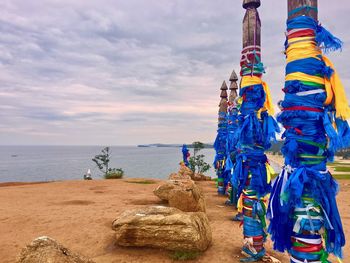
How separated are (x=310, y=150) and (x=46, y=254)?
4.56 meters

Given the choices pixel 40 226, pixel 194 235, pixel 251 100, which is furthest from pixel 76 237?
pixel 251 100

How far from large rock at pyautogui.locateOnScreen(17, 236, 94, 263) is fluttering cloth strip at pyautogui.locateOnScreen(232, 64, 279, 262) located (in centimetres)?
407

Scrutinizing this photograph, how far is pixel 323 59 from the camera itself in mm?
3559

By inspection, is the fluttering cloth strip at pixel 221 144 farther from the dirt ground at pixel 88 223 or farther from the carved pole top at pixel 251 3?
the carved pole top at pixel 251 3

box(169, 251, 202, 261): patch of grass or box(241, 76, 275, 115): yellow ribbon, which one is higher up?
box(241, 76, 275, 115): yellow ribbon

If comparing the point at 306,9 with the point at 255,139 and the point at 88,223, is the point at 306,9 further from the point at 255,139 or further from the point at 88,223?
the point at 88,223

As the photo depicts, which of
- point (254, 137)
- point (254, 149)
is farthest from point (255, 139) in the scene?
point (254, 149)

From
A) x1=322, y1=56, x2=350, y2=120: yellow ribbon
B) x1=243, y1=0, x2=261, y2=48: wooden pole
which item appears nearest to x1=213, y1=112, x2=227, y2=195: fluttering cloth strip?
x1=243, y1=0, x2=261, y2=48: wooden pole

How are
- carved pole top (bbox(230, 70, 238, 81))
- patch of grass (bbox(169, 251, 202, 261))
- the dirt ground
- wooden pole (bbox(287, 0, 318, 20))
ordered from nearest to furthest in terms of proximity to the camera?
wooden pole (bbox(287, 0, 318, 20)) < patch of grass (bbox(169, 251, 202, 261)) < the dirt ground < carved pole top (bbox(230, 70, 238, 81))

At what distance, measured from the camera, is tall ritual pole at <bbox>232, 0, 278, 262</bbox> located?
259 inches

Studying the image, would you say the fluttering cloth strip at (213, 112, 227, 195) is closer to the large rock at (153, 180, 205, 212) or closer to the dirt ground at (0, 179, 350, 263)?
the dirt ground at (0, 179, 350, 263)

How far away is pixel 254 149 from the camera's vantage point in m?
6.69

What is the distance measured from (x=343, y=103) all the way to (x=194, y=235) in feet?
16.5

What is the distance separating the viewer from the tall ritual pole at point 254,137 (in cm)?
659
